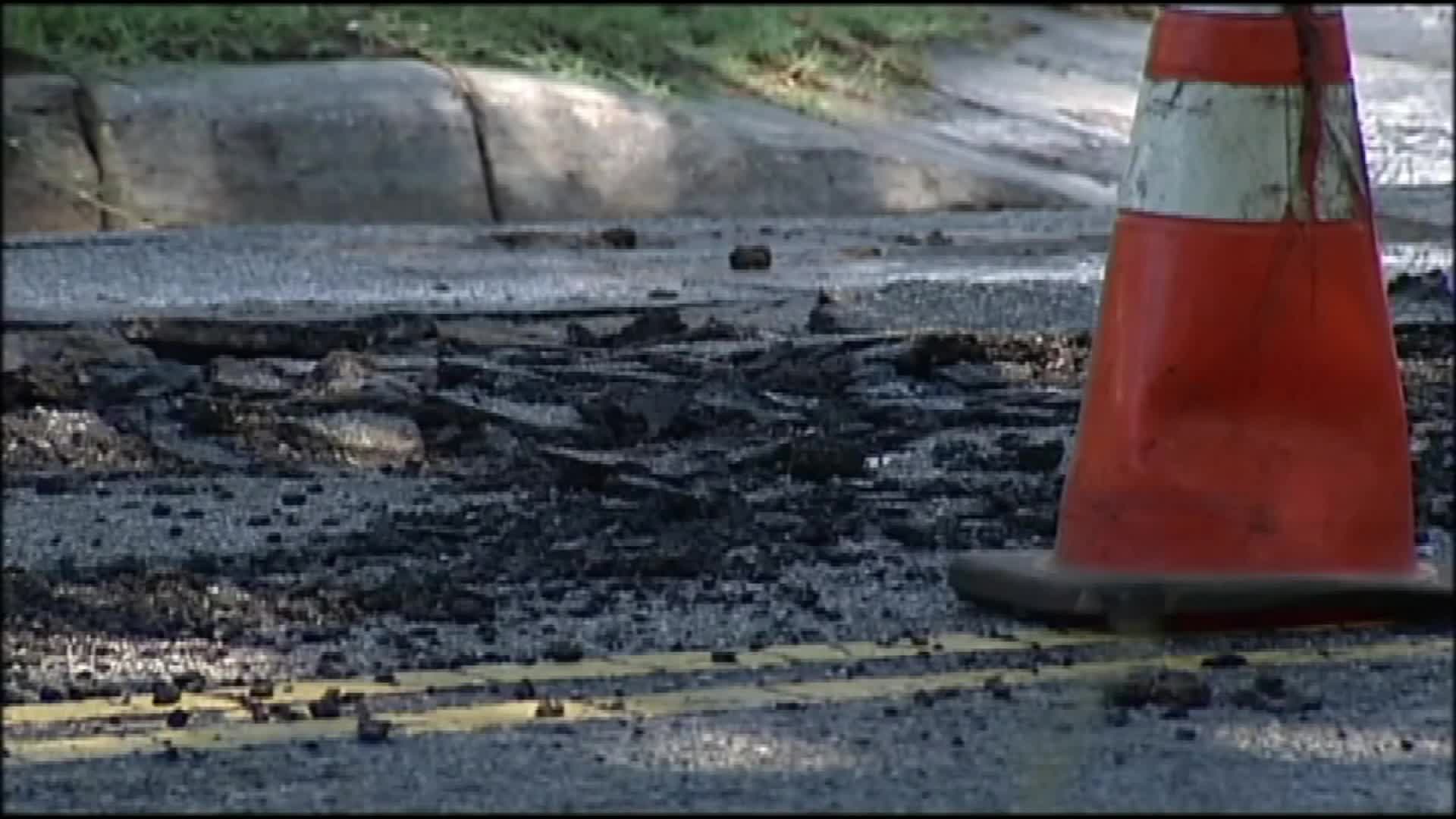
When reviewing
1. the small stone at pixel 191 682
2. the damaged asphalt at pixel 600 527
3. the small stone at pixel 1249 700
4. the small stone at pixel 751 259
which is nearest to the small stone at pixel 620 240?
the small stone at pixel 751 259

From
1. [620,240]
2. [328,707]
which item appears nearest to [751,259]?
[620,240]

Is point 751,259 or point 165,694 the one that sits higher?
point 751,259

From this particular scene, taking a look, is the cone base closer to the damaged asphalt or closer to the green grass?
the damaged asphalt

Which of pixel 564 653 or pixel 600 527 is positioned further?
pixel 600 527

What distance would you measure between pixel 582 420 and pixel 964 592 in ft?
5.18

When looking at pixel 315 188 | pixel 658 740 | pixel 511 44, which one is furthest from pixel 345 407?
pixel 511 44

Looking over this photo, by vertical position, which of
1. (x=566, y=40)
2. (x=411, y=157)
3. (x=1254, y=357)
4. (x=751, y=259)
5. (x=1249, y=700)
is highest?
(x=566, y=40)

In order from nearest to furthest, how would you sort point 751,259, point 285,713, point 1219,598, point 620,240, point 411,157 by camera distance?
1. point 285,713
2. point 1219,598
3. point 751,259
4. point 620,240
5. point 411,157

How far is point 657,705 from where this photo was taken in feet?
13.5

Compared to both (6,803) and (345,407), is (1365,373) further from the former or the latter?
(345,407)

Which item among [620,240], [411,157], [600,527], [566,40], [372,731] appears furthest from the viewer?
[566,40]

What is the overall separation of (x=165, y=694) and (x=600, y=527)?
1164mm

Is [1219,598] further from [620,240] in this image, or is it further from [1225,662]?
[620,240]

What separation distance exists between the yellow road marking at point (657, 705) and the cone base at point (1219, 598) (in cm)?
7
